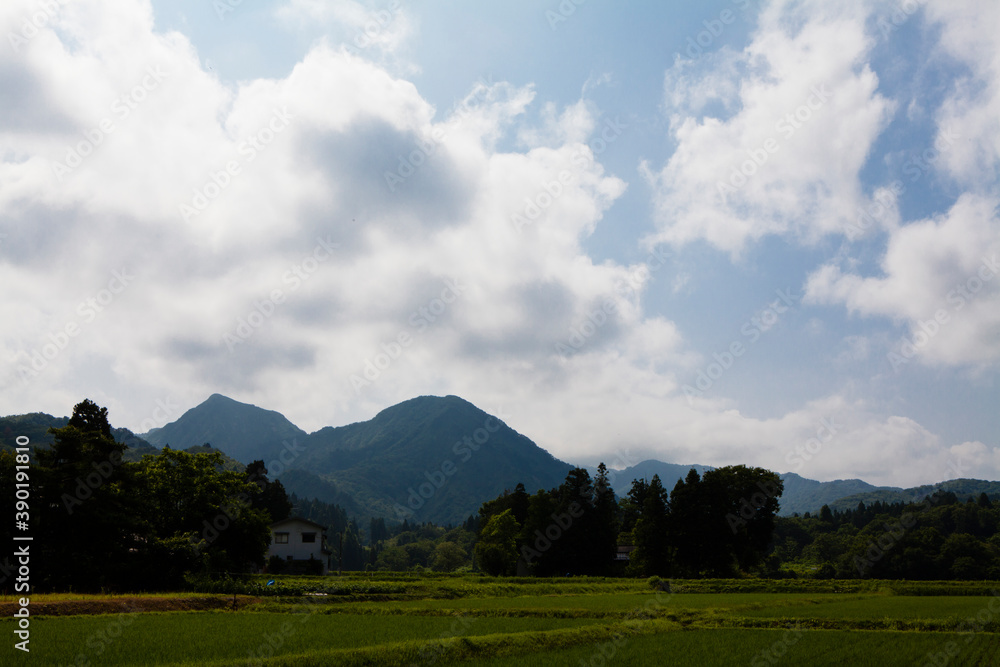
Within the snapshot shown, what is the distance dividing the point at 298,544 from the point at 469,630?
177 ft

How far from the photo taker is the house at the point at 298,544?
7100 centimetres

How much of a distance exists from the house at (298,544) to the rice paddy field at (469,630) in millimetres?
30618

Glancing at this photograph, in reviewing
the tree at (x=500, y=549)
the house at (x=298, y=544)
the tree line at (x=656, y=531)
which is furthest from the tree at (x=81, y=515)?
the tree line at (x=656, y=531)

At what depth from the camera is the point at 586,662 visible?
1991cm

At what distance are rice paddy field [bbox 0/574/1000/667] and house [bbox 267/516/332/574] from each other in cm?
3062

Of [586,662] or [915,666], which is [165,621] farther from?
[915,666]

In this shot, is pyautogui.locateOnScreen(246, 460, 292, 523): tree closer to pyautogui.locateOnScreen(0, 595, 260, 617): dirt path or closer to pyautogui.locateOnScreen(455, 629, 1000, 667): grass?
pyautogui.locateOnScreen(0, 595, 260, 617): dirt path

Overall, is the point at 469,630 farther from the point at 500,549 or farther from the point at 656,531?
the point at 656,531

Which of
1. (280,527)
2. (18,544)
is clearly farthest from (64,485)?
(280,527)

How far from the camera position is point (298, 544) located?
239 feet

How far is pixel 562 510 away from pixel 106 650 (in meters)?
66.4

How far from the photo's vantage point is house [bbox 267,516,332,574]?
7100 cm

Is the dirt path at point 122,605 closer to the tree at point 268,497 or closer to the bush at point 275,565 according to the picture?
the bush at point 275,565

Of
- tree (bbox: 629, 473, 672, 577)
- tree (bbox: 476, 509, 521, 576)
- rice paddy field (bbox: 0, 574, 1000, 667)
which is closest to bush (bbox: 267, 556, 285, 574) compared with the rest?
tree (bbox: 476, 509, 521, 576)
